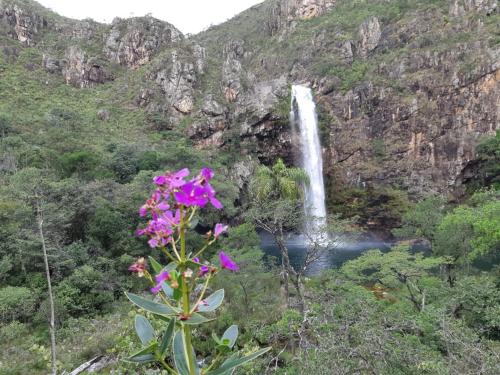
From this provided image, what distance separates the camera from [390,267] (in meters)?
11.4

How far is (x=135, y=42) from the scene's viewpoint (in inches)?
1608

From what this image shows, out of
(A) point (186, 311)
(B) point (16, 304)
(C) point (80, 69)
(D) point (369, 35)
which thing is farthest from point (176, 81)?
(A) point (186, 311)

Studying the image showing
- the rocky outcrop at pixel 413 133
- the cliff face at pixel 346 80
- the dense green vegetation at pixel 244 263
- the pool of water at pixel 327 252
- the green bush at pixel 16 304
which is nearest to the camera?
the dense green vegetation at pixel 244 263

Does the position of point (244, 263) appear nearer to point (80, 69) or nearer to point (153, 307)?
point (153, 307)

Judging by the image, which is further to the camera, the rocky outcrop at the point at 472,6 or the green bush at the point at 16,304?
the rocky outcrop at the point at 472,6

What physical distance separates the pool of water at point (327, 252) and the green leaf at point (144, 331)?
17189 millimetres

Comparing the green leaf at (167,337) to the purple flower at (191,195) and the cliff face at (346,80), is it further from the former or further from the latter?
the cliff face at (346,80)

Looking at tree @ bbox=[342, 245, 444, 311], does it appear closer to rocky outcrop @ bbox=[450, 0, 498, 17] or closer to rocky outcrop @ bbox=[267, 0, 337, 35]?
rocky outcrop @ bbox=[450, 0, 498, 17]

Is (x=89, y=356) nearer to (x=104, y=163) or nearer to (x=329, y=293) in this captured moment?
(x=329, y=293)

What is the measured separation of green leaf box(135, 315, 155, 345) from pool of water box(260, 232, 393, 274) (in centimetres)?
1719

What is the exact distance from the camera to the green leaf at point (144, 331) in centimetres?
109

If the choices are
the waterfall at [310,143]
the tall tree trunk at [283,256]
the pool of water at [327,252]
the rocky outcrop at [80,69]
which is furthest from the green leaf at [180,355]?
the rocky outcrop at [80,69]

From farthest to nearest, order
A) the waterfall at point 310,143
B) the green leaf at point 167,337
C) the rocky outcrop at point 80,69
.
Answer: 1. the rocky outcrop at point 80,69
2. the waterfall at point 310,143
3. the green leaf at point 167,337

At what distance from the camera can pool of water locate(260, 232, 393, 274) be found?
20.6 meters
